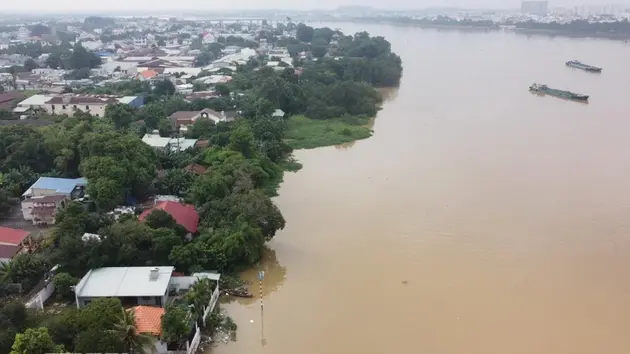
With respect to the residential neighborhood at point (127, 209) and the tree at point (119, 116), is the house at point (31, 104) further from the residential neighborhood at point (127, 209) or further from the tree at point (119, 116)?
the tree at point (119, 116)

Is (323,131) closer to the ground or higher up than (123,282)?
higher up

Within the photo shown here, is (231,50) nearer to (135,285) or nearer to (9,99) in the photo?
(9,99)

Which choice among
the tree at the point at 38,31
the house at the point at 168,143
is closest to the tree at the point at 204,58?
the house at the point at 168,143

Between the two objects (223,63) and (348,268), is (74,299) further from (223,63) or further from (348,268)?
(223,63)

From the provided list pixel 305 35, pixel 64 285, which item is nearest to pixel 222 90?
pixel 64 285

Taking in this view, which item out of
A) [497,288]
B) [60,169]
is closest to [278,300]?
[497,288]

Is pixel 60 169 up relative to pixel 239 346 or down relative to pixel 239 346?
up

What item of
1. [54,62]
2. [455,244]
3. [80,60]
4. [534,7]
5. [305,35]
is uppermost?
[534,7]
